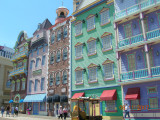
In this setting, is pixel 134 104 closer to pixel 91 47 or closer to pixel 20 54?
pixel 91 47

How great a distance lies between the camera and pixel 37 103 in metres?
32.9

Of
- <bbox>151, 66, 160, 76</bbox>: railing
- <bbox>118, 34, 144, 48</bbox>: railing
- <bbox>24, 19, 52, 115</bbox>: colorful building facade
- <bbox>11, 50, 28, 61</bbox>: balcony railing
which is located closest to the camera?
<bbox>151, 66, 160, 76</bbox>: railing

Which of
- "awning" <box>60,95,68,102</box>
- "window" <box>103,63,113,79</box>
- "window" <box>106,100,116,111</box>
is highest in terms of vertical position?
"window" <box>103,63,113,79</box>

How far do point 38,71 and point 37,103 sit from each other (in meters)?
5.71

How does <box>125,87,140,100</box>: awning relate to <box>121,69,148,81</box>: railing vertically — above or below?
below

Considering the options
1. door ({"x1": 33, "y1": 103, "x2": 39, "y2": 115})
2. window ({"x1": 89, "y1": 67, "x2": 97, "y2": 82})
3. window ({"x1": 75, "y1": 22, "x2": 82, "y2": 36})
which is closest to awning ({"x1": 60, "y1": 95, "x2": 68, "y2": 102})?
window ({"x1": 89, "y1": 67, "x2": 97, "y2": 82})

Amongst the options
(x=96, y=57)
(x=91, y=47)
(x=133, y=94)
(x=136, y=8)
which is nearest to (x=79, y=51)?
(x=91, y=47)

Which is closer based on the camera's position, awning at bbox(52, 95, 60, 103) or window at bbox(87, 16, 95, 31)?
window at bbox(87, 16, 95, 31)

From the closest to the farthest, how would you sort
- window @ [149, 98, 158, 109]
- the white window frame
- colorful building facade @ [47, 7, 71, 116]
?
window @ [149, 98, 158, 109] → the white window frame → colorful building facade @ [47, 7, 71, 116]

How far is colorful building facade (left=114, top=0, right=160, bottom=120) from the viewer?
17.9 meters

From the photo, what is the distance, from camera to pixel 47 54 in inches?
1296

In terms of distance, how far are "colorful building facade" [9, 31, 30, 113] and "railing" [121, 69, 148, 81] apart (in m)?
Answer: 23.4

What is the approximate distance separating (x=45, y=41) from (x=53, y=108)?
39.7ft

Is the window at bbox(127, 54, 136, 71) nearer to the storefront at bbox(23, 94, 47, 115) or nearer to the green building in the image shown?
the green building
